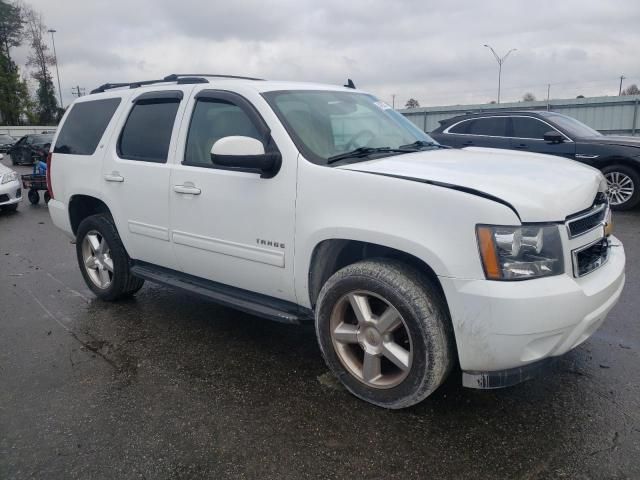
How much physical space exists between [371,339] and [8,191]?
1092 centimetres

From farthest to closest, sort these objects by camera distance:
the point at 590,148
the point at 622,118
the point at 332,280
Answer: the point at 622,118 < the point at 590,148 < the point at 332,280

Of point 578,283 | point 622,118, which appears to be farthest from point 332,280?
point 622,118

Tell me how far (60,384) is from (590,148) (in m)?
8.65

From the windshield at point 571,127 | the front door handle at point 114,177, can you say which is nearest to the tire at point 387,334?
the front door handle at point 114,177

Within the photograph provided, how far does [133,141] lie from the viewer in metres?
4.33

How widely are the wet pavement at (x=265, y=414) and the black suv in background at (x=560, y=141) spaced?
528cm

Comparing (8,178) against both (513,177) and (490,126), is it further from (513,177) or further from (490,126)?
(513,177)

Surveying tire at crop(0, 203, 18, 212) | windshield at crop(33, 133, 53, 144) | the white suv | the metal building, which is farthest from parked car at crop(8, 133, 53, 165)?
the white suv

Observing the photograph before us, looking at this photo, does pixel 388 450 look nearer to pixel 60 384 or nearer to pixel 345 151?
pixel 345 151

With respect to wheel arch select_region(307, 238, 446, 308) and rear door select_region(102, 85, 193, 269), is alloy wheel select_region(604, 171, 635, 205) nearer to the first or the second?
wheel arch select_region(307, 238, 446, 308)

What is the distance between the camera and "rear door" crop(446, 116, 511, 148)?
9619mm

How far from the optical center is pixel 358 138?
355 centimetres

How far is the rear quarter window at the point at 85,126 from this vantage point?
15.4ft

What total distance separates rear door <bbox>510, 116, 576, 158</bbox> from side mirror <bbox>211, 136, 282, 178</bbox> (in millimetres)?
7280
